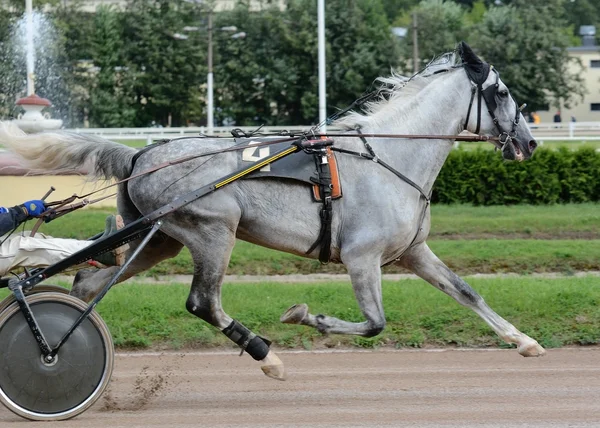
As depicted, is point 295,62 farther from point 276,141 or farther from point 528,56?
point 276,141

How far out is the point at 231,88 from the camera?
36.4 metres

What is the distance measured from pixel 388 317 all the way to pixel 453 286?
1619 mm

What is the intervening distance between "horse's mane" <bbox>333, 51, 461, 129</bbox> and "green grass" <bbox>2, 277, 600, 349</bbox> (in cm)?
187

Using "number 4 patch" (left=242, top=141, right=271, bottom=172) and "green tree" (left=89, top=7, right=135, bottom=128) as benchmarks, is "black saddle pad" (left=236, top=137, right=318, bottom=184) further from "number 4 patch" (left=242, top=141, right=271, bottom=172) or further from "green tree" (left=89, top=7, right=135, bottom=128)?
"green tree" (left=89, top=7, right=135, bottom=128)

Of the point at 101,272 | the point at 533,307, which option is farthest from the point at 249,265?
the point at 101,272

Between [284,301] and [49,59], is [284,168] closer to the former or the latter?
[284,301]

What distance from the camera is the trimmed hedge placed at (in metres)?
16.0

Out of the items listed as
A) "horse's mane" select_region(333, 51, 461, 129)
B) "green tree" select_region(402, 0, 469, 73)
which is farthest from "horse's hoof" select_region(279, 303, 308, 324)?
"green tree" select_region(402, 0, 469, 73)

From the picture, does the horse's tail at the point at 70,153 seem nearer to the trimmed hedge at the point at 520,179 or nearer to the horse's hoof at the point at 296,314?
the horse's hoof at the point at 296,314

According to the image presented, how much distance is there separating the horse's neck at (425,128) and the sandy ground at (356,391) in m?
1.24

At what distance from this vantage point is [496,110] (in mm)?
6371

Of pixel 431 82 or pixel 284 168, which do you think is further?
pixel 431 82

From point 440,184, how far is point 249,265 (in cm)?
609

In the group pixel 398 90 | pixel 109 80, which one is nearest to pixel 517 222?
pixel 398 90
